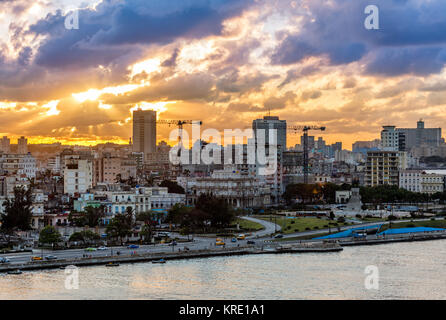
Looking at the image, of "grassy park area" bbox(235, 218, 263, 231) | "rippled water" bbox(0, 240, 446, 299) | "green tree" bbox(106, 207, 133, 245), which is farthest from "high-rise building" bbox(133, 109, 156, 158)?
"rippled water" bbox(0, 240, 446, 299)

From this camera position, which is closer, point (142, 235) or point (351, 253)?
point (351, 253)

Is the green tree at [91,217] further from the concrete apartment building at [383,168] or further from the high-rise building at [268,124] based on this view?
the high-rise building at [268,124]

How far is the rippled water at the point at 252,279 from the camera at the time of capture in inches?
835

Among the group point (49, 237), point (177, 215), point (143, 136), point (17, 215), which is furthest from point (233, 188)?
point (143, 136)

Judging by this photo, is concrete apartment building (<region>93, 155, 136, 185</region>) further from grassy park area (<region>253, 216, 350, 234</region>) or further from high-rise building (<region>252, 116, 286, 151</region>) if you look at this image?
high-rise building (<region>252, 116, 286, 151</region>)

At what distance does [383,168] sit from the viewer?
69.7 m

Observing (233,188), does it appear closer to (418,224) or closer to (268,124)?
(418,224)

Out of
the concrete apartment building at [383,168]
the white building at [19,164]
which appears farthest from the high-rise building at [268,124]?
the concrete apartment building at [383,168]

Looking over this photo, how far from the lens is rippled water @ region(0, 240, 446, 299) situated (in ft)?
69.6

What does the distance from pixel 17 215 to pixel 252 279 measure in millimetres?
17381
